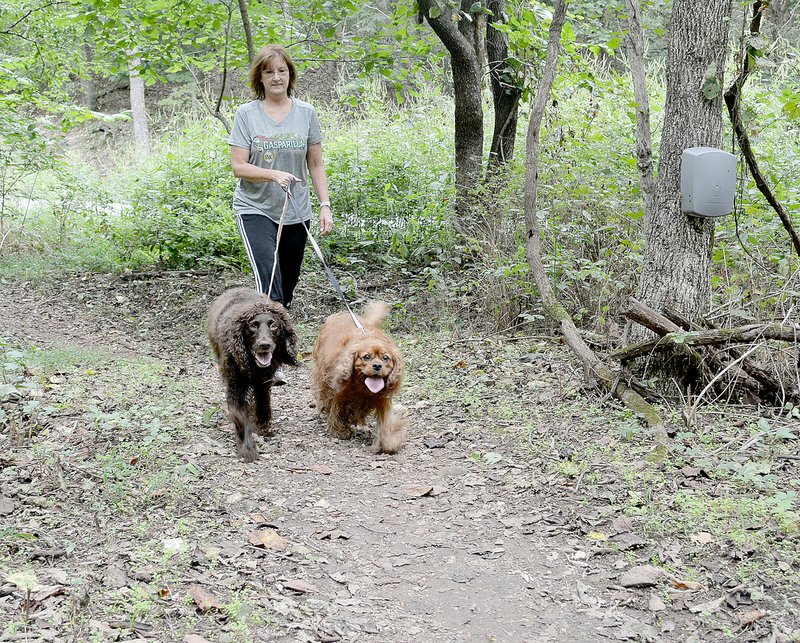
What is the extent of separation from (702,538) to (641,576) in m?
0.39

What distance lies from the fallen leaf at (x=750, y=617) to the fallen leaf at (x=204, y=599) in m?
2.05

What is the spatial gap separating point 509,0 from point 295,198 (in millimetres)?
4257

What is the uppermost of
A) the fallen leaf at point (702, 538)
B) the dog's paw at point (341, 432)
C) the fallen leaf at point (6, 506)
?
the fallen leaf at point (702, 538)

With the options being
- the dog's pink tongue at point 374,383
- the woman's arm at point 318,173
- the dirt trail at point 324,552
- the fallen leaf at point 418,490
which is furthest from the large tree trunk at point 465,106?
the fallen leaf at point 418,490

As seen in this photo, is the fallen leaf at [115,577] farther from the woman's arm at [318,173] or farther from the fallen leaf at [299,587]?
the woman's arm at [318,173]

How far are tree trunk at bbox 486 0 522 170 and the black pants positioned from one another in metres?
3.73

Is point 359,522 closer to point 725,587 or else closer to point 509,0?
point 725,587

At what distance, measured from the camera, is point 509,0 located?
352 inches

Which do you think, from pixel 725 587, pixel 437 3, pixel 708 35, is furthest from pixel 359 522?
pixel 437 3

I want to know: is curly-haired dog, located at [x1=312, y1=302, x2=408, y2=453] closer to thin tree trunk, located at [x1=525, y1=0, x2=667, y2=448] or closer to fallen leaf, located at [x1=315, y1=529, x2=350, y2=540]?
fallen leaf, located at [x1=315, y1=529, x2=350, y2=540]

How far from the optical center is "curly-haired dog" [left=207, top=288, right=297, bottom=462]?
17.3ft

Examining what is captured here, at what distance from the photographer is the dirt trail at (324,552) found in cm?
311

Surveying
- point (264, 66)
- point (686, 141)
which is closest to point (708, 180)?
point (686, 141)

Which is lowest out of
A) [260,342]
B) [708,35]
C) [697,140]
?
[260,342]
